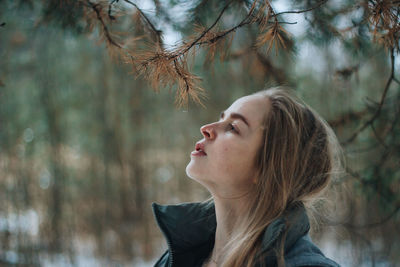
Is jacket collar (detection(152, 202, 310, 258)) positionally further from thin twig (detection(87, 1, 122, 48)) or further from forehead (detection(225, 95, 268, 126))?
thin twig (detection(87, 1, 122, 48))

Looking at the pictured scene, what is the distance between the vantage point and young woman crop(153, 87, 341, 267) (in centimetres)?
97

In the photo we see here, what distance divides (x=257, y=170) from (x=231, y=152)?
109mm

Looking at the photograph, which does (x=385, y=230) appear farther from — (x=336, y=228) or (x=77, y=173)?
(x=77, y=173)

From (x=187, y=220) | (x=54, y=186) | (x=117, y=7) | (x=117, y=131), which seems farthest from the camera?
(x=117, y=131)

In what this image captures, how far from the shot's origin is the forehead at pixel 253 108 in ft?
3.40

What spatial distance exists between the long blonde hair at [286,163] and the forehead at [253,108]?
2cm

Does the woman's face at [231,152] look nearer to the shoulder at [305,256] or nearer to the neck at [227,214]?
the neck at [227,214]

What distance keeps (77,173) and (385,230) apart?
2.67 m

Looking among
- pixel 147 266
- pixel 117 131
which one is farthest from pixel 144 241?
pixel 117 131

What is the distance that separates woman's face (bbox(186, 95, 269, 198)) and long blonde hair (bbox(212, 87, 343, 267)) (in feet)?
0.09

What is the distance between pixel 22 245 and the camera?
9.22 ft

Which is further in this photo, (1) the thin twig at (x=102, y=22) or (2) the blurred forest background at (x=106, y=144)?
(2) the blurred forest background at (x=106, y=144)

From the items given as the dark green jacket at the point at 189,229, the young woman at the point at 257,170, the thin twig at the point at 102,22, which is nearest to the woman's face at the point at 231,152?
the young woman at the point at 257,170

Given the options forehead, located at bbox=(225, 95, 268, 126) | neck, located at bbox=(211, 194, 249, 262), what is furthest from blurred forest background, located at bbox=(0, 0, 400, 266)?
neck, located at bbox=(211, 194, 249, 262)
